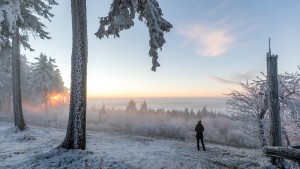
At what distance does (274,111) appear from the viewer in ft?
35.3

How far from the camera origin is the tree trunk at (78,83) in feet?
37.8

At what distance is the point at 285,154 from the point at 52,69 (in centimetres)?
4983

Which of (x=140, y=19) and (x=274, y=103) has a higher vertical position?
(x=140, y=19)

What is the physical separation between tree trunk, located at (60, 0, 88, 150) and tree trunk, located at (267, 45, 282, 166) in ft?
25.8

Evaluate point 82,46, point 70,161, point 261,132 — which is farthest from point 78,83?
point 261,132

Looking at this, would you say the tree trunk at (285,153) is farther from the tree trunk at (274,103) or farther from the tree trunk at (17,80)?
the tree trunk at (17,80)

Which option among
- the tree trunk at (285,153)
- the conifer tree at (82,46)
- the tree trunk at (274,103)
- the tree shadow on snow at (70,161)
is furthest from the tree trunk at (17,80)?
the tree trunk at (285,153)

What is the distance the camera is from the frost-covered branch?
11.1 metres

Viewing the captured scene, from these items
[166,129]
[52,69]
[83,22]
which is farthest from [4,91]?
[83,22]

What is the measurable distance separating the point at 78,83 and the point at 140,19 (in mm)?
4147

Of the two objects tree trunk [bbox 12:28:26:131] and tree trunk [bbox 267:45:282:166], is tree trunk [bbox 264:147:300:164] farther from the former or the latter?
tree trunk [bbox 12:28:26:131]

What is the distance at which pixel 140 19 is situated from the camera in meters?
12.4

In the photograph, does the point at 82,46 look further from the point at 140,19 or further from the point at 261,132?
the point at 261,132

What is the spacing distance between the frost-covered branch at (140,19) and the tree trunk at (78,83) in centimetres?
117
